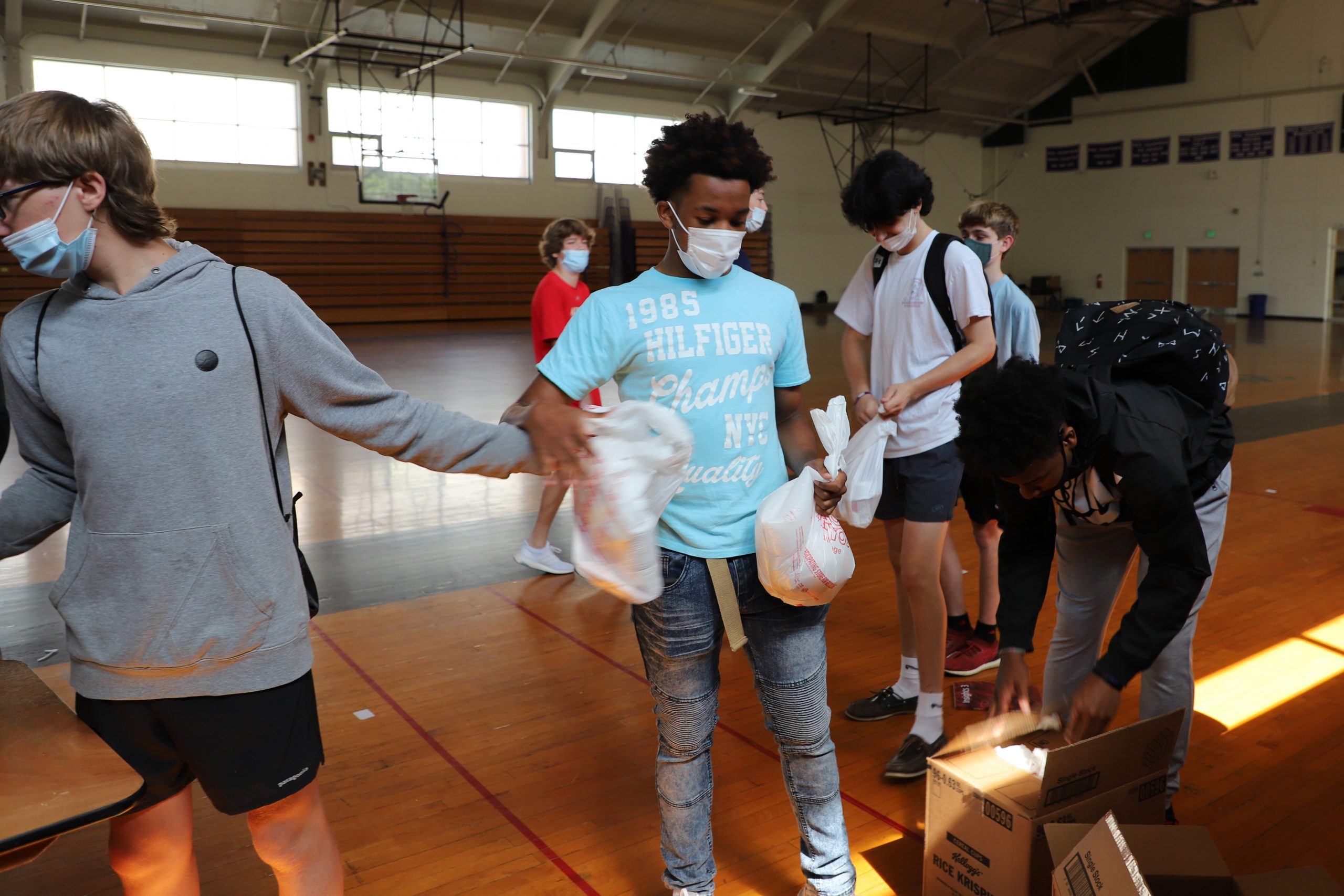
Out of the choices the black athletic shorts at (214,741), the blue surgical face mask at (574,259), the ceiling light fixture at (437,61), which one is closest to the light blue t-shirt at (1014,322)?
the blue surgical face mask at (574,259)

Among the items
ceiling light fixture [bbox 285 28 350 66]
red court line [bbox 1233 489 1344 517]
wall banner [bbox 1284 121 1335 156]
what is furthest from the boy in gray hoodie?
wall banner [bbox 1284 121 1335 156]

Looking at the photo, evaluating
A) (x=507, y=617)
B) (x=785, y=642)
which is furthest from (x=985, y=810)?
(x=507, y=617)

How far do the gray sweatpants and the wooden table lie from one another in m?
1.77

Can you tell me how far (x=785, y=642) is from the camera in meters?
1.76

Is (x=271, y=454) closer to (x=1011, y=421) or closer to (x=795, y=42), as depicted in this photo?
(x=1011, y=421)

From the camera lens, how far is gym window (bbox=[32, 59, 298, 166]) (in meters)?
14.2

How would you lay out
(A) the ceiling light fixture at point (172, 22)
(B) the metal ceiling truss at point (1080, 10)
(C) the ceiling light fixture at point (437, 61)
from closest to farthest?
(A) the ceiling light fixture at point (172, 22) → (C) the ceiling light fixture at point (437, 61) → (B) the metal ceiling truss at point (1080, 10)

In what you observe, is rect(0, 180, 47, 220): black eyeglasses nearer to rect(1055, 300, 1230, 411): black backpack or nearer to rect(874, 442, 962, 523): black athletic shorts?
rect(1055, 300, 1230, 411): black backpack

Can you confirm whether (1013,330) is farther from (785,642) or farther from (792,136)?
(792,136)

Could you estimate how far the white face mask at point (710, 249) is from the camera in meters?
1.68

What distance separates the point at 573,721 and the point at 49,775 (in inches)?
71.3

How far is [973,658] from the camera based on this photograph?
3186mm

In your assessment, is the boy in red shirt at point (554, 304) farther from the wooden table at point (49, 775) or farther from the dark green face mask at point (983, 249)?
the wooden table at point (49, 775)

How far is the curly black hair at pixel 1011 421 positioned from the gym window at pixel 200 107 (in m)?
15.2
